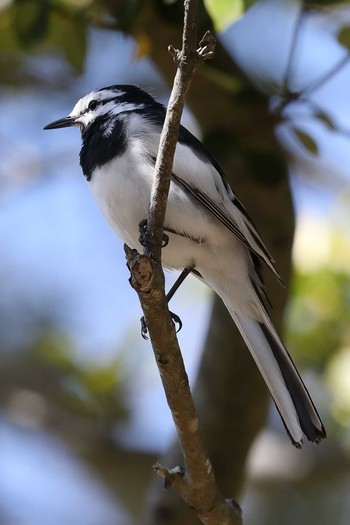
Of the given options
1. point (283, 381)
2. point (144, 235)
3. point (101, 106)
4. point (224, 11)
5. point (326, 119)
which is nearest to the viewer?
point (144, 235)

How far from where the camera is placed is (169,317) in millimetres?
2453

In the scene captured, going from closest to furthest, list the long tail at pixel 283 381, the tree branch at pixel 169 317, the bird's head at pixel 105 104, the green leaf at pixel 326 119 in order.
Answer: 1. the tree branch at pixel 169 317
2. the long tail at pixel 283 381
3. the green leaf at pixel 326 119
4. the bird's head at pixel 105 104

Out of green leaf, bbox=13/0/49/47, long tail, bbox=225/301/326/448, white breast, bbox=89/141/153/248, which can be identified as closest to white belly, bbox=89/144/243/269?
white breast, bbox=89/141/153/248

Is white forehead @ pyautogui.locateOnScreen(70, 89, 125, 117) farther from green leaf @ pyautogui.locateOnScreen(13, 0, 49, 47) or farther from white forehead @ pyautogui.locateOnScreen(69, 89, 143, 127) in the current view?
green leaf @ pyautogui.locateOnScreen(13, 0, 49, 47)

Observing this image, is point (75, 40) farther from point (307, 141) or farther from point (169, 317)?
point (169, 317)

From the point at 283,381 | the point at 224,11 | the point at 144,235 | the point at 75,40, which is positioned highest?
the point at 75,40

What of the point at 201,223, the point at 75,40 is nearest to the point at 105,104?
the point at 75,40

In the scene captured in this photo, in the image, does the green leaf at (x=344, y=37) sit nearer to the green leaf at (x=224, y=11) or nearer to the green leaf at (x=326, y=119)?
the green leaf at (x=326, y=119)

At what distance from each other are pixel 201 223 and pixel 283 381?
1.87 feet

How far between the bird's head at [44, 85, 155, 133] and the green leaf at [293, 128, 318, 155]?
0.56 m

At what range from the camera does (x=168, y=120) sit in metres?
2.25

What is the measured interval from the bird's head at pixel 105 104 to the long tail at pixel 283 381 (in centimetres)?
84

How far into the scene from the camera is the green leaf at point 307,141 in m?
3.25

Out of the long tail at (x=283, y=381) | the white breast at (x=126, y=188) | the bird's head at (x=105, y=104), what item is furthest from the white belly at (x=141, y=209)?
the bird's head at (x=105, y=104)
